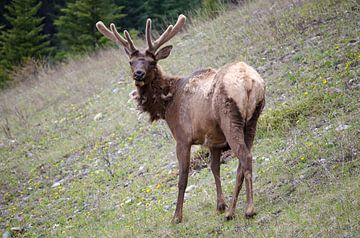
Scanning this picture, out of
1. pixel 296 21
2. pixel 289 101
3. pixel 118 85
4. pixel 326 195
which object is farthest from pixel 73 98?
pixel 326 195

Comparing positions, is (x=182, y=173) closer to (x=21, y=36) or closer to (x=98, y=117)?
(x=98, y=117)

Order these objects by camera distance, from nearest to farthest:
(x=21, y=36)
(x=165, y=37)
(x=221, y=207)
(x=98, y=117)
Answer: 1. (x=221, y=207)
2. (x=165, y=37)
3. (x=98, y=117)
4. (x=21, y=36)

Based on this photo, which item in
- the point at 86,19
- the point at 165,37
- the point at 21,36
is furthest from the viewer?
the point at 21,36

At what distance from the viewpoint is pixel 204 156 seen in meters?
9.13

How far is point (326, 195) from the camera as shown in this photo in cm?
562

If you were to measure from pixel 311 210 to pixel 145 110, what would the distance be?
3.31 m

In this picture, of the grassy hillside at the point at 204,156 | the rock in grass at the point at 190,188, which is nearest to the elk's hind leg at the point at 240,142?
the grassy hillside at the point at 204,156

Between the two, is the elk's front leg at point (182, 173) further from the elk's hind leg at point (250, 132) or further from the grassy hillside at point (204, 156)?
the elk's hind leg at point (250, 132)

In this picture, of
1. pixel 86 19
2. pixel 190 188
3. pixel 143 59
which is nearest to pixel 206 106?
pixel 143 59

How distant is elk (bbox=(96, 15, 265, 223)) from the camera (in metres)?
5.94

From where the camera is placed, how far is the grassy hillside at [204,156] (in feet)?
19.9

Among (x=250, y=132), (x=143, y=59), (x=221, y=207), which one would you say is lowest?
(x=221, y=207)

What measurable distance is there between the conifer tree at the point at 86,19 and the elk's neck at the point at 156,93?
15700 mm

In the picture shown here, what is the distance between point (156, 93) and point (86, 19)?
54.7ft
